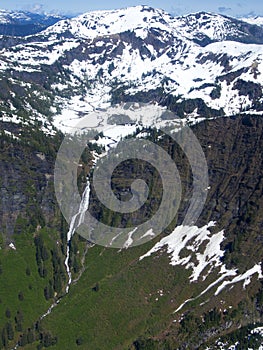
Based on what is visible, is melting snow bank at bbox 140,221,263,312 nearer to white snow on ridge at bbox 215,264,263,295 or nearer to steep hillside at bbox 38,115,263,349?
Answer: white snow on ridge at bbox 215,264,263,295

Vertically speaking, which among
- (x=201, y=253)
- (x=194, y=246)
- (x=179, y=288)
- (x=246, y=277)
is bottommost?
(x=246, y=277)

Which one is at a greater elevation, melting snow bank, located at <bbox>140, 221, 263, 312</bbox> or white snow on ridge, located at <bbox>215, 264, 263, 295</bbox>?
melting snow bank, located at <bbox>140, 221, 263, 312</bbox>

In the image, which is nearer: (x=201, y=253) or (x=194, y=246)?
(x=201, y=253)

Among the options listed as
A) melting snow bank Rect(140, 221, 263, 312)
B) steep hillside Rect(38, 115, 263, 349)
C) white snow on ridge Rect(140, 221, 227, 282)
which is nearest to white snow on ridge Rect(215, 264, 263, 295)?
melting snow bank Rect(140, 221, 263, 312)

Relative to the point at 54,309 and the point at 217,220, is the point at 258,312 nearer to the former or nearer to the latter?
the point at 217,220

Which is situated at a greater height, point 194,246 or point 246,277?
point 194,246

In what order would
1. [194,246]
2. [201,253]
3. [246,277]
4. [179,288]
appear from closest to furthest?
[246,277] < [179,288] < [201,253] < [194,246]

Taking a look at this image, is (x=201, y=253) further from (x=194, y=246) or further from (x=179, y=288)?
(x=179, y=288)

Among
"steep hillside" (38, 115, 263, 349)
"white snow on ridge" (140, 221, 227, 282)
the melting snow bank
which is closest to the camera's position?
"steep hillside" (38, 115, 263, 349)

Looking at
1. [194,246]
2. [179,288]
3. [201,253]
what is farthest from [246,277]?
[194,246]
